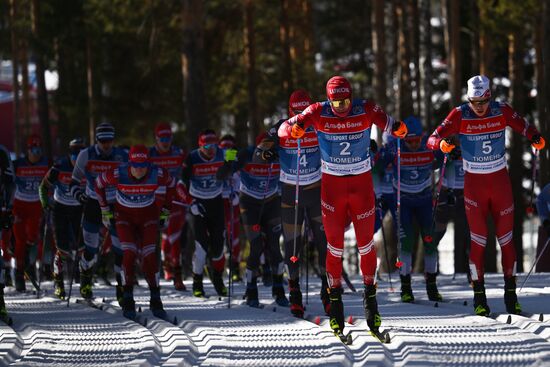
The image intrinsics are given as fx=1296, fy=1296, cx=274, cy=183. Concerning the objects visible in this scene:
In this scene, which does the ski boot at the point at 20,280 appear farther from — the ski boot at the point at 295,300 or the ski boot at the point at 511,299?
the ski boot at the point at 511,299

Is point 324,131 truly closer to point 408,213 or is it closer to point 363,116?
point 363,116

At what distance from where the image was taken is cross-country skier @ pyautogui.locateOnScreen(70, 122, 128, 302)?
58.4 ft

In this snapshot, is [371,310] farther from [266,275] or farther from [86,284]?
[266,275]

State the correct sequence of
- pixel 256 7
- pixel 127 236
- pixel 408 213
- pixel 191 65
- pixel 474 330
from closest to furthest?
1. pixel 474 330
2. pixel 127 236
3. pixel 408 213
4. pixel 191 65
5. pixel 256 7

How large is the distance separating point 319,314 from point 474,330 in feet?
8.32

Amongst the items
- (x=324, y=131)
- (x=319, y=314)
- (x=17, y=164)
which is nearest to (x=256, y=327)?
(x=319, y=314)

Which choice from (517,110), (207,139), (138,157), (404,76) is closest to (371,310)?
(138,157)

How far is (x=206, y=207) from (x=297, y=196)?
4343 mm

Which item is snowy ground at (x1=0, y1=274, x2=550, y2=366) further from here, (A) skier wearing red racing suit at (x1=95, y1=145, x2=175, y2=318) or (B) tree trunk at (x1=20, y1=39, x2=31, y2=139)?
(B) tree trunk at (x1=20, y1=39, x2=31, y2=139)

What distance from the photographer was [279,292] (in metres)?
16.0

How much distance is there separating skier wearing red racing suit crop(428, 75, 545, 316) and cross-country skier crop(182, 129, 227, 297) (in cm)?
485

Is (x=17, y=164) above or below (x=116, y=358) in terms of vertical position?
above

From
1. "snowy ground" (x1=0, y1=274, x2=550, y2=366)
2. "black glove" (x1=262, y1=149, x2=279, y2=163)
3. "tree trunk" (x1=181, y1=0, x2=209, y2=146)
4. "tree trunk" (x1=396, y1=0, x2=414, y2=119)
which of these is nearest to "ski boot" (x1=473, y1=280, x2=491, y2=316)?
"snowy ground" (x1=0, y1=274, x2=550, y2=366)

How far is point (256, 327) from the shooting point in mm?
13453
